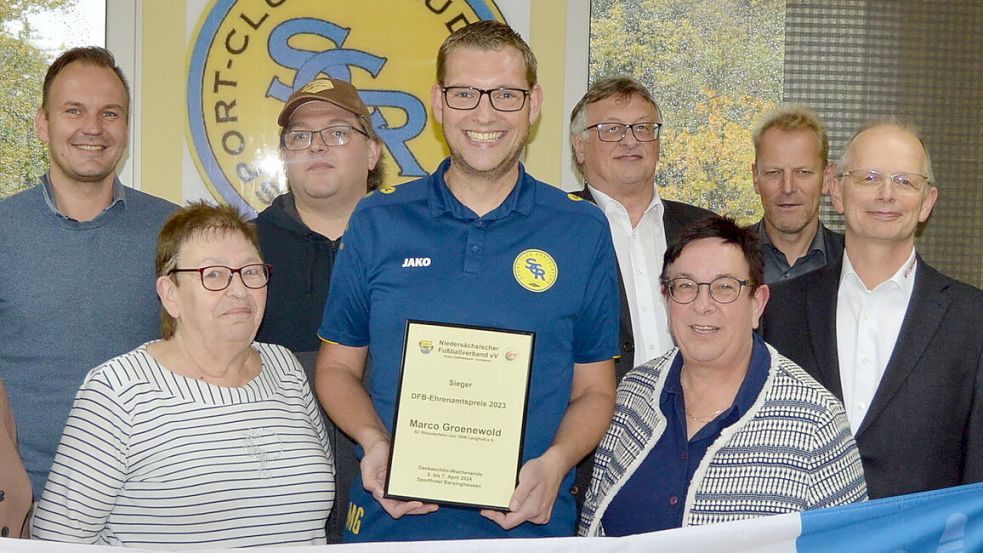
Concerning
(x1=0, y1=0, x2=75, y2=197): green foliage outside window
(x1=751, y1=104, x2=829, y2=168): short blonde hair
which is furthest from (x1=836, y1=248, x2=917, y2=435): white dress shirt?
(x1=0, y1=0, x2=75, y2=197): green foliage outside window

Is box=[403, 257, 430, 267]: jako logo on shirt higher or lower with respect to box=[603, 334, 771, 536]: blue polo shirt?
higher

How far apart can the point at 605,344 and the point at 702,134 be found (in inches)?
101

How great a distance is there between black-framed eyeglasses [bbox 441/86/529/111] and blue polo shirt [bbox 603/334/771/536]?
867 millimetres

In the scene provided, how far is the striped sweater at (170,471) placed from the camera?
2385mm

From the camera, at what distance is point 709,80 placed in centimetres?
491

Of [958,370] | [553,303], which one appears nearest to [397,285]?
[553,303]

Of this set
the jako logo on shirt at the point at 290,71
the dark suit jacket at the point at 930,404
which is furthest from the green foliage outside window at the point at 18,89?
the dark suit jacket at the point at 930,404

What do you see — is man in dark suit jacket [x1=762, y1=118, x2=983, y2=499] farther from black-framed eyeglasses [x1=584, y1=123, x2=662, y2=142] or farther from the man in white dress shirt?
black-framed eyeglasses [x1=584, y1=123, x2=662, y2=142]

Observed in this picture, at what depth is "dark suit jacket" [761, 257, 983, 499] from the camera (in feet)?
9.19

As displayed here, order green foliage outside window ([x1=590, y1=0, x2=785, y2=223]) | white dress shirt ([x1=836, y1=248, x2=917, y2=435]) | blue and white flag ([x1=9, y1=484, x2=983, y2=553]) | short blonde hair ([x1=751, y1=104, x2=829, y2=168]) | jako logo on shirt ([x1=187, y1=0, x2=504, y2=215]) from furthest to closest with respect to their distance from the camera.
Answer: green foliage outside window ([x1=590, y1=0, x2=785, y2=223]) < jako logo on shirt ([x1=187, y1=0, x2=504, y2=215]) < short blonde hair ([x1=751, y1=104, x2=829, y2=168]) < white dress shirt ([x1=836, y1=248, x2=917, y2=435]) < blue and white flag ([x1=9, y1=484, x2=983, y2=553])

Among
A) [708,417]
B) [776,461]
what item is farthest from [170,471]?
[776,461]

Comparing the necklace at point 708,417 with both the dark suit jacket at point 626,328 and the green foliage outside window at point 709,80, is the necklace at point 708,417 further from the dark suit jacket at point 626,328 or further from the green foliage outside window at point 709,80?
the green foliage outside window at point 709,80

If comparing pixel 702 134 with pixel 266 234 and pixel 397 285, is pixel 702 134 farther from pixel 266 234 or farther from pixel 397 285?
pixel 397 285

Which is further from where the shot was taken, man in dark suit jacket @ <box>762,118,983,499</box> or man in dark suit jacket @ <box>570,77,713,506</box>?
A: man in dark suit jacket @ <box>570,77,713,506</box>
